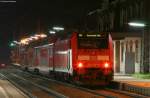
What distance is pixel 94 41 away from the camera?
3516 cm

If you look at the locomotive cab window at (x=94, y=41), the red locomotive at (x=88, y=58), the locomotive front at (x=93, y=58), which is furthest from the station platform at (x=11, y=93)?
the locomotive cab window at (x=94, y=41)

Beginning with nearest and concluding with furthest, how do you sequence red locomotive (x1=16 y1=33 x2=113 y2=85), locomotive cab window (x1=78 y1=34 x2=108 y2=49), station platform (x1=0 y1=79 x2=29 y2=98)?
station platform (x1=0 y1=79 x2=29 y2=98) → red locomotive (x1=16 y1=33 x2=113 y2=85) → locomotive cab window (x1=78 y1=34 x2=108 y2=49)

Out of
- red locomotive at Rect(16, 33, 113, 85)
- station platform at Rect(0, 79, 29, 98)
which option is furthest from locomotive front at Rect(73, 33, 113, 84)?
station platform at Rect(0, 79, 29, 98)

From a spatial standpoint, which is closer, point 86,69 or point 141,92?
point 141,92

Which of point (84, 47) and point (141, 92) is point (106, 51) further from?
point (141, 92)

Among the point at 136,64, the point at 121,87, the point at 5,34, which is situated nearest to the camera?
the point at 121,87

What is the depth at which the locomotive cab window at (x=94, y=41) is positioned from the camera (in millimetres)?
34969

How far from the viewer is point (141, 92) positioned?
2886cm

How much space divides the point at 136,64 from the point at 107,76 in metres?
15.4

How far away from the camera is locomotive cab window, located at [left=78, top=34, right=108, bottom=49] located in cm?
3497

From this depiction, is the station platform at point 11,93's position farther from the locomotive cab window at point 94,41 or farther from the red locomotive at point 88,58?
the locomotive cab window at point 94,41

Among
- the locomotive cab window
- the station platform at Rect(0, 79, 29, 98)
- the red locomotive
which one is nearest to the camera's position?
the station platform at Rect(0, 79, 29, 98)

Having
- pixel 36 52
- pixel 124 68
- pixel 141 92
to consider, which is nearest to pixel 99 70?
pixel 141 92

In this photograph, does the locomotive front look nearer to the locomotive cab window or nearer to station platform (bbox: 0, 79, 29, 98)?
the locomotive cab window
